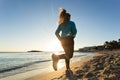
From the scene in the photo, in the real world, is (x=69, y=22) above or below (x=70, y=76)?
above

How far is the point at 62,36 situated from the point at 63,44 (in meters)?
0.23

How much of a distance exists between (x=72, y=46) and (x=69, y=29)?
495 millimetres

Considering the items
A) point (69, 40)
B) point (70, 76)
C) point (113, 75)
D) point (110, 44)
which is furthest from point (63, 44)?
point (110, 44)

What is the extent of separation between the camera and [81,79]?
6457 millimetres

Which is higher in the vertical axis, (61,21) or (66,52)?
(61,21)

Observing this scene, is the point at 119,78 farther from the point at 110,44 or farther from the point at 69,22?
the point at 110,44

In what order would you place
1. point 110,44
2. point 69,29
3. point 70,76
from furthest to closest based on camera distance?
point 110,44 → point 70,76 → point 69,29

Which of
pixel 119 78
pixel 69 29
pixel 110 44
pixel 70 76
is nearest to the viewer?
pixel 119 78

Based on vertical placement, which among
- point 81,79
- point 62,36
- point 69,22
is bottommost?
point 81,79

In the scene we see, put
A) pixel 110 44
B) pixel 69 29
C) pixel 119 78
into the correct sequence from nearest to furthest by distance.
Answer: pixel 119 78
pixel 69 29
pixel 110 44

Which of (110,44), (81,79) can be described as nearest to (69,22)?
(81,79)

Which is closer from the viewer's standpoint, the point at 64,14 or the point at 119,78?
the point at 119,78

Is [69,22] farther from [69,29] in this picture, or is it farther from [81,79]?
[81,79]

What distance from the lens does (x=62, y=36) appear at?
642 cm
